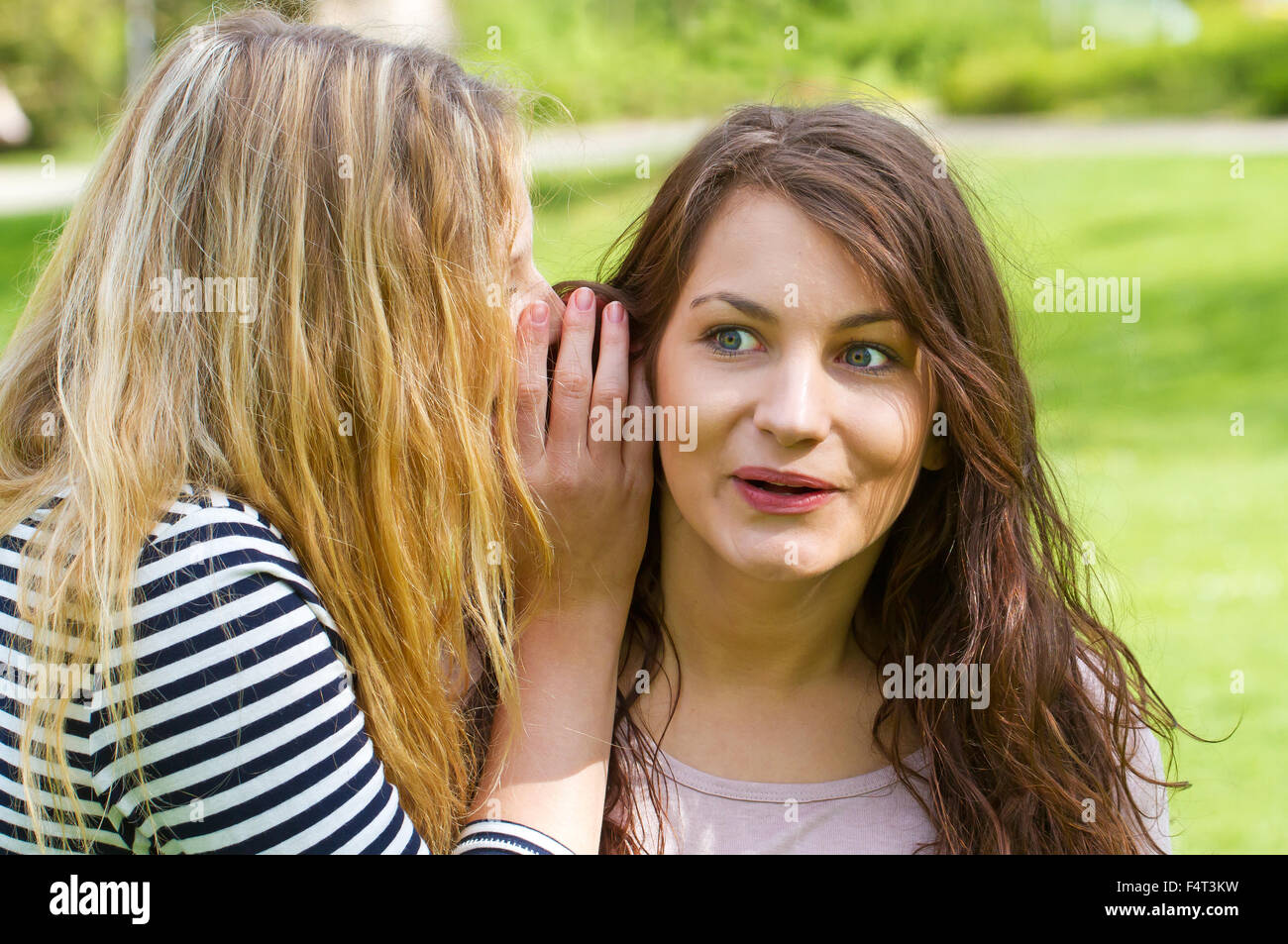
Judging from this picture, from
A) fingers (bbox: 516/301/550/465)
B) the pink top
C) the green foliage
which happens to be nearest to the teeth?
fingers (bbox: 516/301/550/465)

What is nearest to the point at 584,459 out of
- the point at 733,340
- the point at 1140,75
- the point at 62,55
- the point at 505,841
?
the point at 733,340

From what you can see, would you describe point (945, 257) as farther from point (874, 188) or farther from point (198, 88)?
point (198, 88)

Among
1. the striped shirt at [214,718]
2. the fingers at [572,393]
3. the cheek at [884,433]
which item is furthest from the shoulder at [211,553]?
the cheek at [884,433]

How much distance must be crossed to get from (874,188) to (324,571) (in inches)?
53.5

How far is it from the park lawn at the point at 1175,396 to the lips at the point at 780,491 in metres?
0.89

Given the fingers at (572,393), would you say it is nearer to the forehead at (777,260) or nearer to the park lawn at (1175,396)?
the forehead at (777,260)

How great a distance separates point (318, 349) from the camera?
8.21 ft

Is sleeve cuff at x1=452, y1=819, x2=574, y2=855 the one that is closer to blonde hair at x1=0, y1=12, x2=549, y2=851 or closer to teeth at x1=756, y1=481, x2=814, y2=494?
blonde hair at x1=0, y1=12, x2=549, y2=851

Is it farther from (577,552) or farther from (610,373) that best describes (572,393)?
(577,552)

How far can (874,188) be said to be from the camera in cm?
266

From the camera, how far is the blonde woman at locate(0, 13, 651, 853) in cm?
218

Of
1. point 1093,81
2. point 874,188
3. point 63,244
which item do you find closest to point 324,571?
point 63,244

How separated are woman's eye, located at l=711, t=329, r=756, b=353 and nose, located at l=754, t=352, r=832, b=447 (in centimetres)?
9

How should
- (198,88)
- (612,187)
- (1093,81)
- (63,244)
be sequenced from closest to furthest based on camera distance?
(198,88) → (63,244) → (612,187) → (1093,81)
